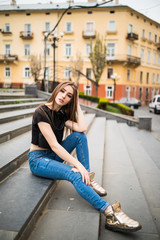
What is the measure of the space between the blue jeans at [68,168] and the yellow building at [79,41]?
902 inches

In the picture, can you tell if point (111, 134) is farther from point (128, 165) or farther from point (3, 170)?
point (3, 170)

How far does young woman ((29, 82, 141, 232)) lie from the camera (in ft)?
5.64

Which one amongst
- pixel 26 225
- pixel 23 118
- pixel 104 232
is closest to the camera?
pixel 26 225

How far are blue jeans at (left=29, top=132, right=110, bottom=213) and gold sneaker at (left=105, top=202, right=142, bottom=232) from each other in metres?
0.09

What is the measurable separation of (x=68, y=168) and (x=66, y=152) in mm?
178

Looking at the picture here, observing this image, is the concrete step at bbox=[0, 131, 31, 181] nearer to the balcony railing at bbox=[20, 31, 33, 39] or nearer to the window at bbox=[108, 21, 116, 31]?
the window at bbox=[108, 21, 116, 31]

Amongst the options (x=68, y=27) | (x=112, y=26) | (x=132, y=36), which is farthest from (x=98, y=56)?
(x=68, y=27)

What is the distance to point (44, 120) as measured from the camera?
78.7 inches

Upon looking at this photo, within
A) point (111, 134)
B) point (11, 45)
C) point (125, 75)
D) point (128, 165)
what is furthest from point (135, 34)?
point (128, 165)

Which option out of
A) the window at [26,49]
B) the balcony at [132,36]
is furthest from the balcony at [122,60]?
the window at [26,49]

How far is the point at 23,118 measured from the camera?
477 centimetres

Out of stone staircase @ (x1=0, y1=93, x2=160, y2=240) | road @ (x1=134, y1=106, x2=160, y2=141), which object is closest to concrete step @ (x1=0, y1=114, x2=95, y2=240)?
stone staircase @ (x1=0, y1=93, x2=160, y2=240)

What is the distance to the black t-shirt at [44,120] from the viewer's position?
2020 mm

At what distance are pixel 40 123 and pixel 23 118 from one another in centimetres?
297
